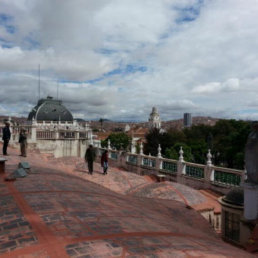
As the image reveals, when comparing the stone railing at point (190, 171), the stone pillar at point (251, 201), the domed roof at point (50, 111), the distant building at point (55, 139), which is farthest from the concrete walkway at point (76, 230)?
the domed roof at point (50, 111)

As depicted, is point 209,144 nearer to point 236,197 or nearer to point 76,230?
point 236,197

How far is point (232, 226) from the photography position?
7277mm

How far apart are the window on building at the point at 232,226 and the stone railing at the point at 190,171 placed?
572cm

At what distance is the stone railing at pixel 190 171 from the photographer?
535 inches

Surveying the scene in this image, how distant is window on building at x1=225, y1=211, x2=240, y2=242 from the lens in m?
7.08

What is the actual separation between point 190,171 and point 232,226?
8832 millimetres

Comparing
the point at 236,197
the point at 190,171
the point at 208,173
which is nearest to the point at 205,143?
the point at 190,171

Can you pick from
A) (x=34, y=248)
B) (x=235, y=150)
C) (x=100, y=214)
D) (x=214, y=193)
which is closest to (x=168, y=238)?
(x=100, y=214)

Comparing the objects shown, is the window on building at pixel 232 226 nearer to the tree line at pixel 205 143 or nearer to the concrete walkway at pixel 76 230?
the concrete walkway at pixel 76 230

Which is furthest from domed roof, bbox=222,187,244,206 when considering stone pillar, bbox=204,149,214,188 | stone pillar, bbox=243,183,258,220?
stone pillar, bbox=204,149,214,188

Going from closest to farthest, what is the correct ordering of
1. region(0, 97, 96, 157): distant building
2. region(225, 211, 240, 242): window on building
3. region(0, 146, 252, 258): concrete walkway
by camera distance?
region(0, 146, 252, 258): concrete walkway
region(225, 211, 240, 242): window on building
region(0, 97, 96, 157): distant building

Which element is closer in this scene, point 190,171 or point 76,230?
point 76,230

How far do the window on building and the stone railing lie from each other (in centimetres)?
572

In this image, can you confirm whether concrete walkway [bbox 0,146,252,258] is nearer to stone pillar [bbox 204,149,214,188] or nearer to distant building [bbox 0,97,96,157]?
stone pillar [bbox 204,149,214,188]
